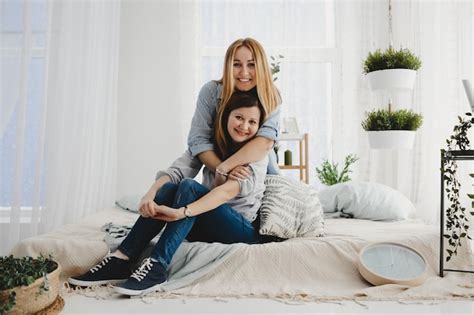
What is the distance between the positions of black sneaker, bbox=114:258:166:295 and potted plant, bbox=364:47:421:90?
192 cm

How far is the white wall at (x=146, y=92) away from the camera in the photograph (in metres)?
3.68

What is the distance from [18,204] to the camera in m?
2.15

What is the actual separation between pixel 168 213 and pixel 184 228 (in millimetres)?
84

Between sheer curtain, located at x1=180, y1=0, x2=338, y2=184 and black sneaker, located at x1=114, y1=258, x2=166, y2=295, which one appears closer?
black sneaker, located at x1=114, y1=258, x2=166, y2=295

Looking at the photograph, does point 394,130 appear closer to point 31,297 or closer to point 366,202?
point 366,202

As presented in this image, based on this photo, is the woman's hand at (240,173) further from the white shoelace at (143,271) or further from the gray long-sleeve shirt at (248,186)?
the white shoelace at (143,271)

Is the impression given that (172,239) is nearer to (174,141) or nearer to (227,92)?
(227,92)

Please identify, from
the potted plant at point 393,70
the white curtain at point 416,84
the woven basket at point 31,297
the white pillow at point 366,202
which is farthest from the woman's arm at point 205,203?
the white curtain at point 416,84

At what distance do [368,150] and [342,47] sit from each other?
0.90m

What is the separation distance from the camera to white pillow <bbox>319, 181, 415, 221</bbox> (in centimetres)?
231

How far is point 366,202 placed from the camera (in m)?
2.36

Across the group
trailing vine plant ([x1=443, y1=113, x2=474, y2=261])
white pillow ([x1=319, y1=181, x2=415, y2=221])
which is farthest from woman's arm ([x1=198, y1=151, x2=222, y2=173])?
white pillow ([x1=319, y1=181, x2=415, y2=221])

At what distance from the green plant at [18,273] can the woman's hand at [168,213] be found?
35cm

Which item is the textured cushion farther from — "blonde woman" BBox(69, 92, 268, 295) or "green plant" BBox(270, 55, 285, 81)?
"green plant" BBox(270, 55, 285, 81)
